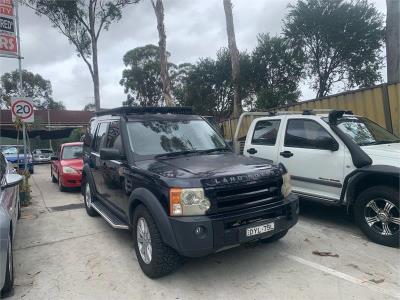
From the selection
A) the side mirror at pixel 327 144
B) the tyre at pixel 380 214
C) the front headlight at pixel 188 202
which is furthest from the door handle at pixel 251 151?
the front headlight at pixel 188 202

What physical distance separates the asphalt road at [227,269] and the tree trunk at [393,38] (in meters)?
8.04

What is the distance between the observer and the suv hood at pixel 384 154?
486 cm

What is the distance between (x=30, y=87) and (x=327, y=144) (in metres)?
51.8

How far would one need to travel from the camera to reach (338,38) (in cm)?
2072

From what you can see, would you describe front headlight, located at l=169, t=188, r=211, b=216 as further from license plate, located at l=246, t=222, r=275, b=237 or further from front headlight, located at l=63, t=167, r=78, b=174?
front headlight, located at l=63, t=167, r=78, b=174

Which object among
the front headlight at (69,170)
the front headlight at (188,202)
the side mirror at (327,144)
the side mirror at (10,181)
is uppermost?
the side mirror at (327,144)

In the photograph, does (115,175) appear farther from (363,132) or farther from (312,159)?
(363,132)

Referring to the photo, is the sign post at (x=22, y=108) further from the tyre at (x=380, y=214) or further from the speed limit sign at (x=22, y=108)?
the tyre at (x=380, y=214)

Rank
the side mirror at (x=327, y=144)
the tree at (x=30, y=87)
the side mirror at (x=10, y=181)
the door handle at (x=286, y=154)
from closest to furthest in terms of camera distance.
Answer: the side mirror at (x=10, y=181)
the side mirror at (x=327, y=144)
the door handle at (x=286, y=154)
the tree at (x=30, y=87)

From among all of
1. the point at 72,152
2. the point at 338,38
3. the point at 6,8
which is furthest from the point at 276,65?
the point at 6,8

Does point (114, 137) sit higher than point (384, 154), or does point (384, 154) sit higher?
point (114, 137)

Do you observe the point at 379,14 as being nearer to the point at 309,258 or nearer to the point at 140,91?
the point at 309,258

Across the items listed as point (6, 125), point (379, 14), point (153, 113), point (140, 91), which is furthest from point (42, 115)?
point (153, 113)

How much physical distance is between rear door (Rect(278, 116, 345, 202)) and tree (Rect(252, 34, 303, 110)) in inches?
605
